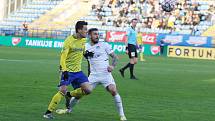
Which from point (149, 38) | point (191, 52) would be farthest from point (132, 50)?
point (149, 38)

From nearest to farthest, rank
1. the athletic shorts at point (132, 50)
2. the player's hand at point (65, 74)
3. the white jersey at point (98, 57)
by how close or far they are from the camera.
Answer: the player's hand at point (65, 74) → the white jersey at point (98, 57) → the athletic shorts at point (132, 50)

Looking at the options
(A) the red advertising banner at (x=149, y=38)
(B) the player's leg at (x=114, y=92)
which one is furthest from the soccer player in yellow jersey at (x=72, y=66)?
(A) the red advertising banner at (x=149, y=38)

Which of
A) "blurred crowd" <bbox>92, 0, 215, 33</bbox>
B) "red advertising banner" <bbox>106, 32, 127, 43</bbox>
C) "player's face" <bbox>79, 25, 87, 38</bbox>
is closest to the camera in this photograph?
"player's face" <bbox>79, 25, 87, 38</bbox>

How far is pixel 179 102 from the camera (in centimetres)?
1508

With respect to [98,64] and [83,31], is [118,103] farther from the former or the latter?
[83,31]

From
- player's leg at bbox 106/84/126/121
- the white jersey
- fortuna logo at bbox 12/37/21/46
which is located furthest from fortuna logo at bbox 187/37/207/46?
player's leg at bbox 106/84/126/121

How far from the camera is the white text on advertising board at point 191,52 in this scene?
147 feet

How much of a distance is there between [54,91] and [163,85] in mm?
4653

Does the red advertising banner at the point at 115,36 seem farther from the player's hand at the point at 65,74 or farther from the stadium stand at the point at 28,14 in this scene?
the player's hand at the point at 65,74

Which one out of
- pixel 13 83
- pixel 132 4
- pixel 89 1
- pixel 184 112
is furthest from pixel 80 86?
pixel 89 1

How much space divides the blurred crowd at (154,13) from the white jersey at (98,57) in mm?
38970

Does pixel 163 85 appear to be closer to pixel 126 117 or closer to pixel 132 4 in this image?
pixel 126 117

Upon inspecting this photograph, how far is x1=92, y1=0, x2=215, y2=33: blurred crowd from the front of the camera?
51.3m

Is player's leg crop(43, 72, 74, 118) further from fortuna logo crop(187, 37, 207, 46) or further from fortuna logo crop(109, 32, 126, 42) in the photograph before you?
fortuna logo crop(109, 32, 126, 42)
